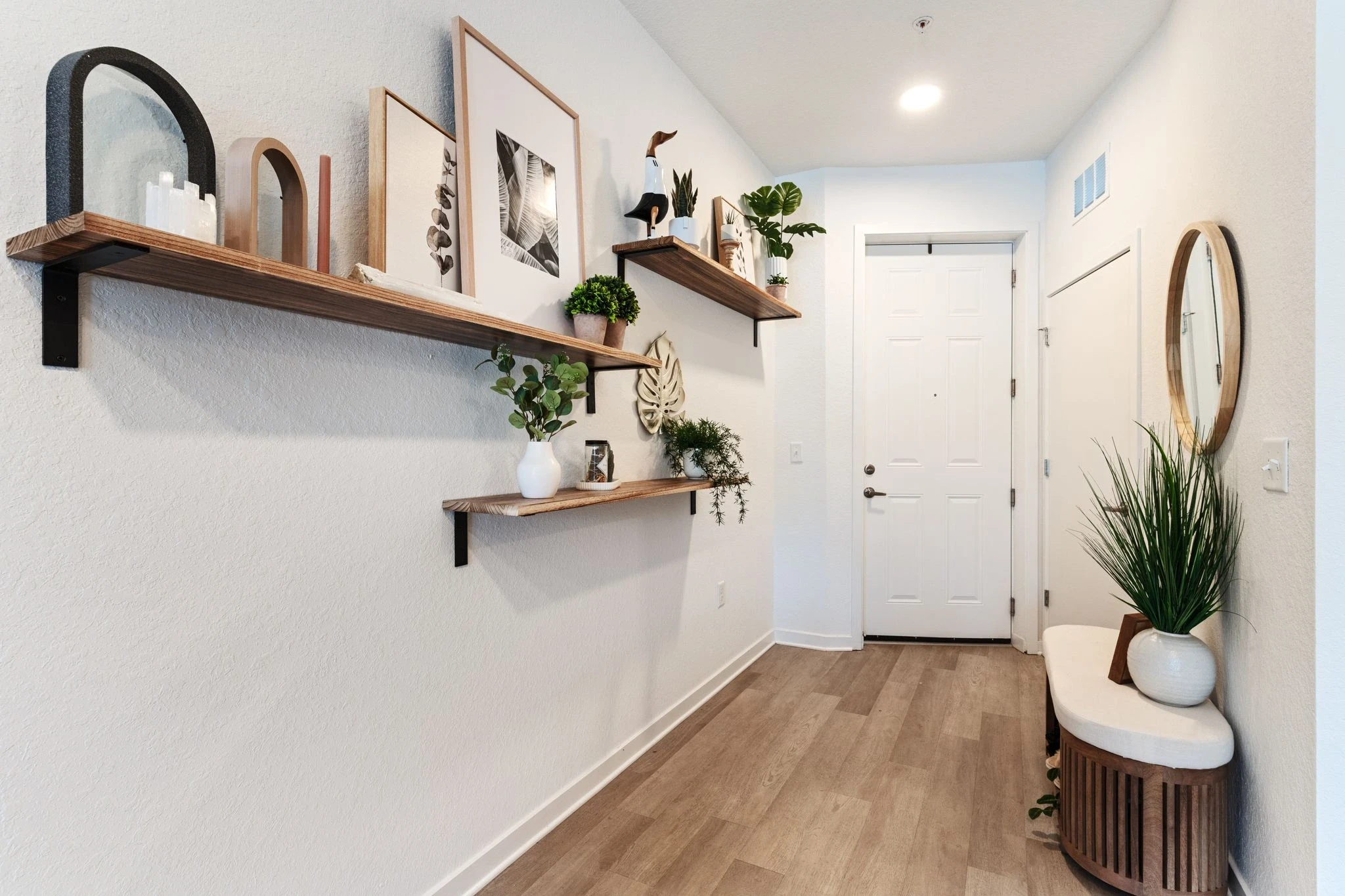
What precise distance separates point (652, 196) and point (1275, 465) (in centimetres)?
178

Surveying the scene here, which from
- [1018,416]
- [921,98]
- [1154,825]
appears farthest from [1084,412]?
[1154,825]

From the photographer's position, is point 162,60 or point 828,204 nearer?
point 162,60

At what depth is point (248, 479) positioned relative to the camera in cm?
121

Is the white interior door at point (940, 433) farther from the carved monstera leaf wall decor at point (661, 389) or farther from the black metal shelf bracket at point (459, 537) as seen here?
the black metal shelf bracket at point (459, 537)

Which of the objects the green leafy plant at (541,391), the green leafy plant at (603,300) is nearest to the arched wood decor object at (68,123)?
the green leafy plant at (541,391)

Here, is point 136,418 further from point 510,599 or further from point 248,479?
point 510,599

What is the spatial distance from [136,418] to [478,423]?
73cm

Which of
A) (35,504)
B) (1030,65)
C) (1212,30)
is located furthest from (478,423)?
(1030,65)

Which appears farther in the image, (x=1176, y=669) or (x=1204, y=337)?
(x=1204, y=337)

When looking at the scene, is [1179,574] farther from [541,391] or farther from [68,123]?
[68,123]

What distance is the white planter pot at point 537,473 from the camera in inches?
65.0

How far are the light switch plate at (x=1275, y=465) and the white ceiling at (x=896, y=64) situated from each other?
162 centimetres

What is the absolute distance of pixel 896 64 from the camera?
2629 millimetres

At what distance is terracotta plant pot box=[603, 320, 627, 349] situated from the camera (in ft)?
6.46
